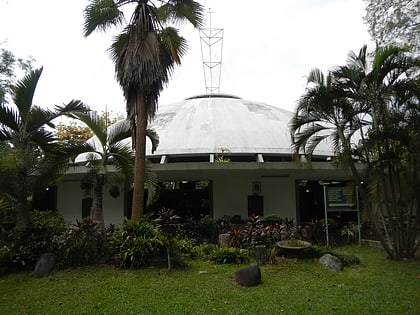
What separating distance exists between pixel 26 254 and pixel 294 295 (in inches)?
243

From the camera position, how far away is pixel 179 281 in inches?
317

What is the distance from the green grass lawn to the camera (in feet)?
21.0

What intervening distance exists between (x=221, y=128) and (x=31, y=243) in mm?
9459

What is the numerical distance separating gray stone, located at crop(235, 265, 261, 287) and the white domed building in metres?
6.09

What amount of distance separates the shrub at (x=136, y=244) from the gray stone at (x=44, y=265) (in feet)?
4.42

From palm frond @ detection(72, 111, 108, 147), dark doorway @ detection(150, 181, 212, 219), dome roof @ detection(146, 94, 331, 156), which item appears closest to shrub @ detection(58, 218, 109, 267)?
palm frond @ detection(72, 111, 108, 147)

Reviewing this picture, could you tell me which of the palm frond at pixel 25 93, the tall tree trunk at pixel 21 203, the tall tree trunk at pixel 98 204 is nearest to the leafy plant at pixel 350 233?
the tall tree trunk at pixel 98 204

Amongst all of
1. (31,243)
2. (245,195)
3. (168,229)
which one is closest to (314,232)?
(245,195)

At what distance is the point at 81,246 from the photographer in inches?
367

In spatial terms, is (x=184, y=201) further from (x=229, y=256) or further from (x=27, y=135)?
(x=27, y=135)

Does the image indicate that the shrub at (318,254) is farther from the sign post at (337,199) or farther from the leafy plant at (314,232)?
the sign post at (337,199)

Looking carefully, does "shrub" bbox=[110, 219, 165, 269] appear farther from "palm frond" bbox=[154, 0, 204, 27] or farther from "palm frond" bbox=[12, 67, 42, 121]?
"palm frond" bbox=[154, 0, 204, 27]

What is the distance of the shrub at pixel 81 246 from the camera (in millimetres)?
9250

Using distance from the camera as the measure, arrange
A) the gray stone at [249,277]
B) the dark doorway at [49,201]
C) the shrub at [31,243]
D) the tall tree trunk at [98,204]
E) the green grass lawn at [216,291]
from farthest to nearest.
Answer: the dark doorway at [49,201] < the tall tree trunk at [98,204] < the shrub at [31,243] < the gray stone at [249,277] < the green grass lawn at [216,291]
